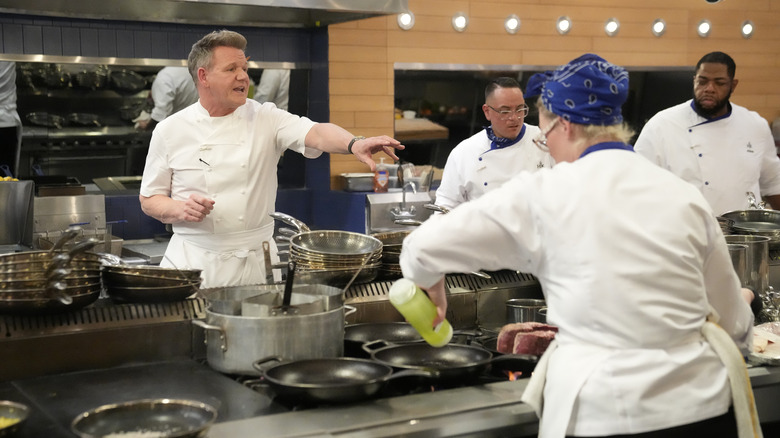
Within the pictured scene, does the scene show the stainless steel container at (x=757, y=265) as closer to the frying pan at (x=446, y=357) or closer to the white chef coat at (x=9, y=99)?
the frying pan at (x=446, y=357)

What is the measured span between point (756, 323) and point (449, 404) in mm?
1497

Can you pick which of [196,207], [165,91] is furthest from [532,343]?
[165,91]

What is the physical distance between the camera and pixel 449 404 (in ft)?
6.95

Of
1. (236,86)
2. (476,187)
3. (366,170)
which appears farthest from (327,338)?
(366,170)

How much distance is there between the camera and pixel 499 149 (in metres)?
4.81

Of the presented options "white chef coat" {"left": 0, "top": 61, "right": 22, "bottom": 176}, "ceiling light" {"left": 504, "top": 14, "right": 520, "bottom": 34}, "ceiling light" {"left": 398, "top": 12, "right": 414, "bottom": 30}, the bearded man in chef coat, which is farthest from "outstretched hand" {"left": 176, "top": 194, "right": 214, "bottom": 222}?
"ceiling light" {"left": 504, "top": 14, "right": 520, "bottom": 34}

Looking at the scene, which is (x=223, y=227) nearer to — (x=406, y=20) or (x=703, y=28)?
(x=406, y=20)

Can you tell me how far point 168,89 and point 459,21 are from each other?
7.42 ft

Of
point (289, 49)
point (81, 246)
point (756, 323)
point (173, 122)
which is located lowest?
point (756, 323)

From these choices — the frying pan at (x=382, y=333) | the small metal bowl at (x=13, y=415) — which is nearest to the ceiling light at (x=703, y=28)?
the frying pan at (x=382, y=333)

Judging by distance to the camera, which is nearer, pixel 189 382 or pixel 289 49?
pixel 189 382

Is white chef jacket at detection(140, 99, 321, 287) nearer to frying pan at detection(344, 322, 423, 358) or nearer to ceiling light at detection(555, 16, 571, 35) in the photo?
frying pan at detection(344, 322, 423, 358)

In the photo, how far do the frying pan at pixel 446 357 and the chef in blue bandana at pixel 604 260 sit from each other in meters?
0.37

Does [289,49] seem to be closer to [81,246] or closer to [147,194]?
[147,194]
